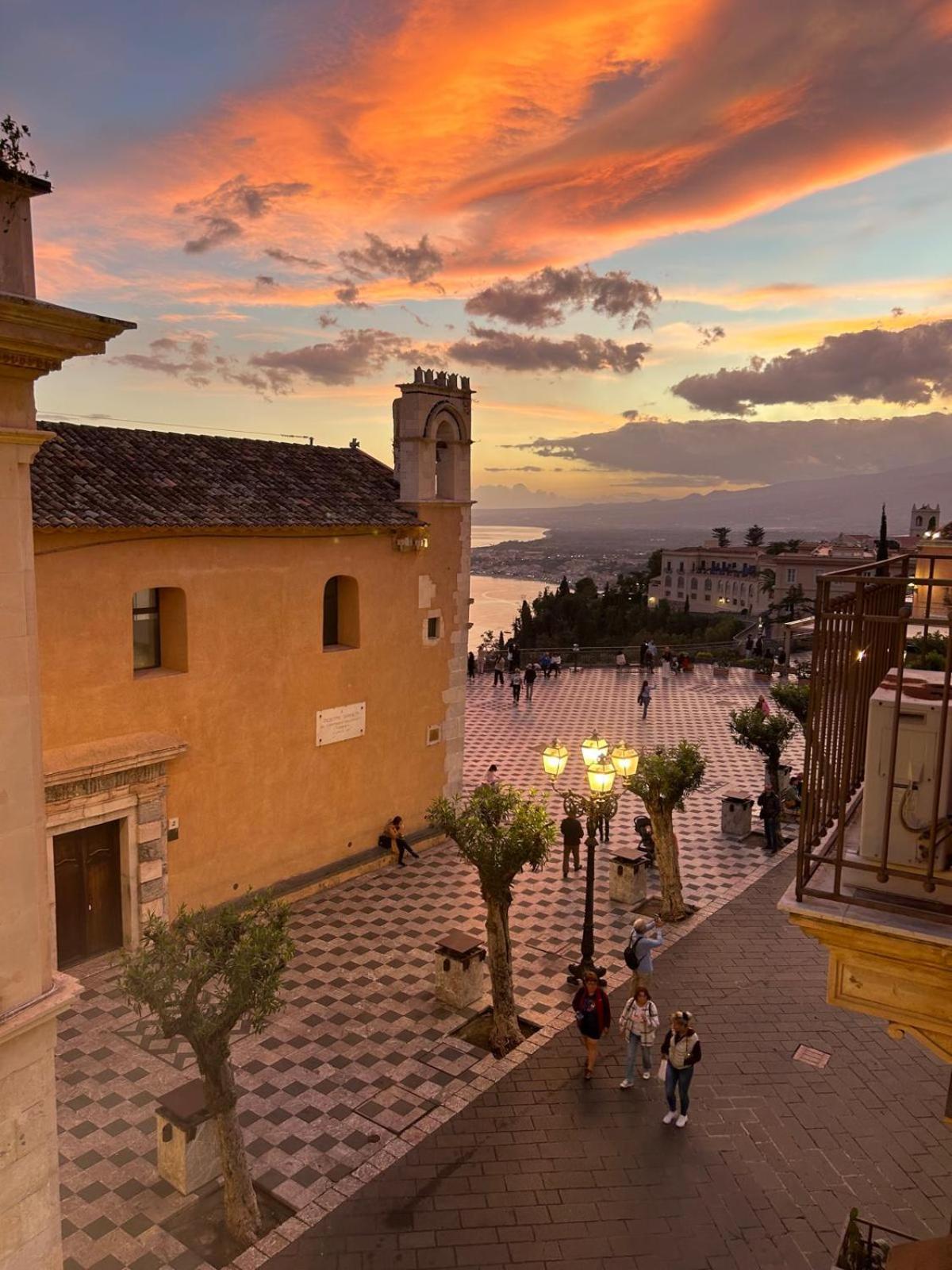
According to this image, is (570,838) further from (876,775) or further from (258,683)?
(876,775)

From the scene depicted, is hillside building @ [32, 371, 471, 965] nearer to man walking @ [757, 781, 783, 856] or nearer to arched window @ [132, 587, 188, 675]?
arched window @ [132, 587, 188, 675]

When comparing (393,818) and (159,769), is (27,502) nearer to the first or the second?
(159,769)

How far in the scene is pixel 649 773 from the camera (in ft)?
50.7

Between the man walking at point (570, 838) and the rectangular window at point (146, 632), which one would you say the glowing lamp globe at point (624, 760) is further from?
the rectangular window at point (146, 632)

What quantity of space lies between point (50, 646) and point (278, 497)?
532 centimetres

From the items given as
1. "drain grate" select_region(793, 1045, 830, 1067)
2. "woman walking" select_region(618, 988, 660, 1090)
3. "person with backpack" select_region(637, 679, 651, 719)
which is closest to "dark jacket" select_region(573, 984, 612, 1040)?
"woman walking" select_region(618, 988, 660, 1090)

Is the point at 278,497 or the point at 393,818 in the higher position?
the point at 278,497

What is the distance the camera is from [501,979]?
11.9 metres

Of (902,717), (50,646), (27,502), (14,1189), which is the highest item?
(27,502)

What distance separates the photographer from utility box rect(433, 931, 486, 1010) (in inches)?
512

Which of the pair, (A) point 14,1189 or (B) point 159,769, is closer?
(A) point 14,1189

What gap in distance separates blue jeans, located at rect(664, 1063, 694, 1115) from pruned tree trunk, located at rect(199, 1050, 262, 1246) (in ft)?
15.7

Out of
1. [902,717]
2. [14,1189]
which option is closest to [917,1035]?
[902,717]

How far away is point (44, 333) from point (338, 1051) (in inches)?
396
